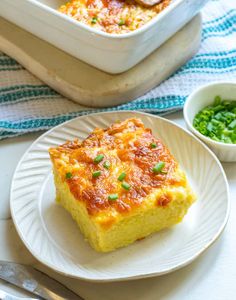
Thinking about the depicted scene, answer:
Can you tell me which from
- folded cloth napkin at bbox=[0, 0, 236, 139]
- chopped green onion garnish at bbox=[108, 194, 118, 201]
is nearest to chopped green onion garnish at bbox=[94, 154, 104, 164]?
Result: chopped green onion garnish at bbox=[108, 194, 118, 201]

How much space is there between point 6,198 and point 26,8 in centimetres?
74

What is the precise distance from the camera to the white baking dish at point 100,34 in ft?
6.28

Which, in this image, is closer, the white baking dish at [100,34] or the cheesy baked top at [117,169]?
the cheesy baked top at [117,169]

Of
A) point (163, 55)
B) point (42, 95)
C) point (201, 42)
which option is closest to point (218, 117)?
point (163, 55)

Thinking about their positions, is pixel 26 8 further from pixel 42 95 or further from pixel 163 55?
pixel 163 55

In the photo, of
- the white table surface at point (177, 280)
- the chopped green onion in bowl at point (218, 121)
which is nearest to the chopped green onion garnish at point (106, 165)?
the white table surface at point (177, 280)

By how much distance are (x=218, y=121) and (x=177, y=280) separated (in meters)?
0.67

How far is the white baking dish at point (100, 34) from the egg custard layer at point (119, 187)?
1.19ft

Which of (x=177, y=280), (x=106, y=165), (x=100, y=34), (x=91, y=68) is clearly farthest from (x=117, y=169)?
(x=91, y=68)

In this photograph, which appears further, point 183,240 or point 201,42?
point 201,42

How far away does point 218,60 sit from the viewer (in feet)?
7.59

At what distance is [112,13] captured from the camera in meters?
2.23

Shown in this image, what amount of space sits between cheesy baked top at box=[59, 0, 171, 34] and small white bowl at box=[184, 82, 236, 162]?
1.23ft

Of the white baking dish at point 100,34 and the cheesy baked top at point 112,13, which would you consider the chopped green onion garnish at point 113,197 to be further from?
the cheesy baked top at point 112,13
